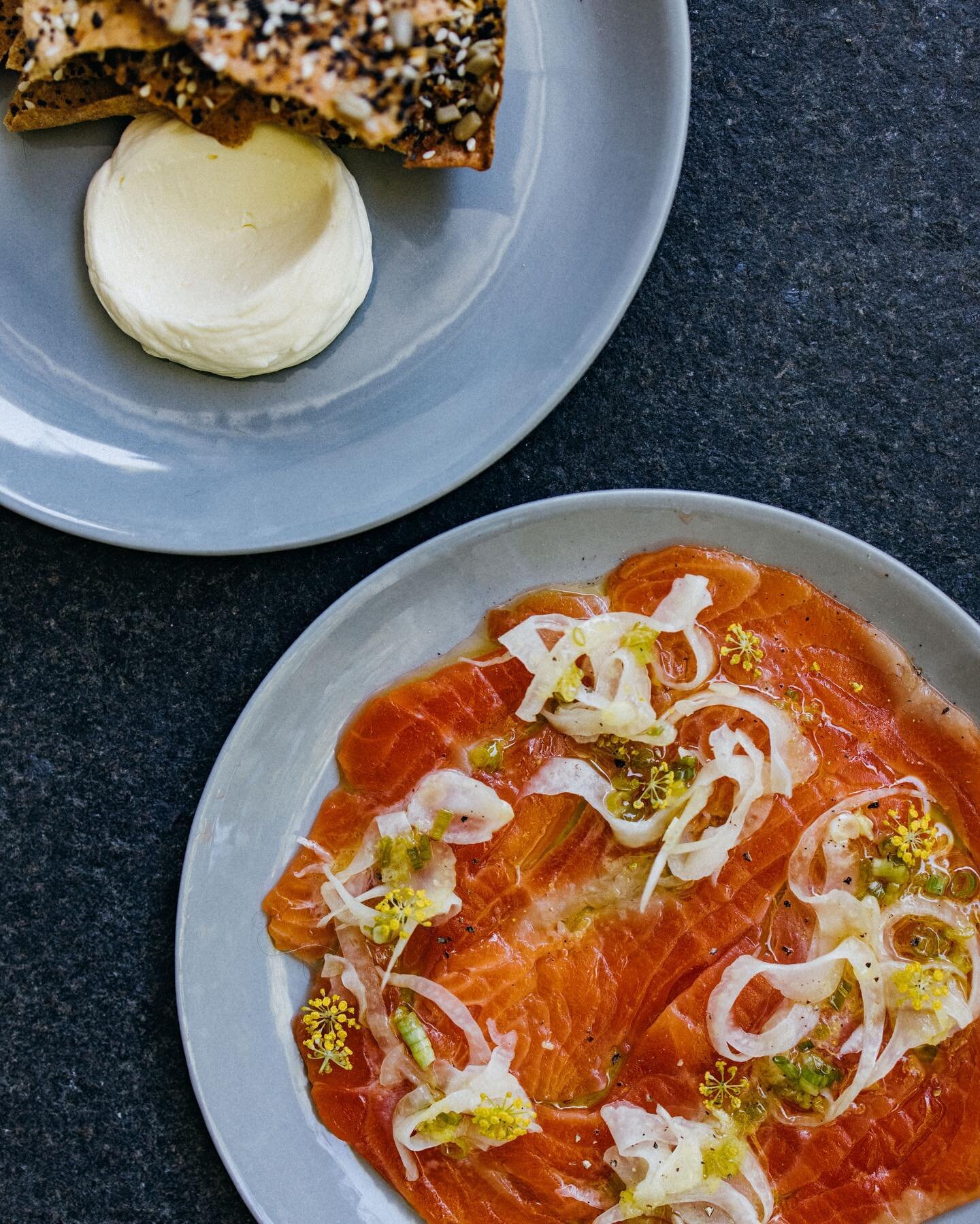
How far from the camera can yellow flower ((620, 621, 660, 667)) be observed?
5.12 feet

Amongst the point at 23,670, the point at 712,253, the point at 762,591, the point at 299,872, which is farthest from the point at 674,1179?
the point at 712,253

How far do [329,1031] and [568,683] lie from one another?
70 centimetres

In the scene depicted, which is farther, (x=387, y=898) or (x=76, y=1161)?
(x=76, y=1161)

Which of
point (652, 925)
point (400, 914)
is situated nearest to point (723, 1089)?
point (652, 925)

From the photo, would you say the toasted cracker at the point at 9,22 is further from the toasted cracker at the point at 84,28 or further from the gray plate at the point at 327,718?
the gray plate at the point at 327,718

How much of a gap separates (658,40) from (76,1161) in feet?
6.84

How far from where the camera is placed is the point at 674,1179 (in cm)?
149

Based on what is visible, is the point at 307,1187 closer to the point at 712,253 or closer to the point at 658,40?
the point at 712,253

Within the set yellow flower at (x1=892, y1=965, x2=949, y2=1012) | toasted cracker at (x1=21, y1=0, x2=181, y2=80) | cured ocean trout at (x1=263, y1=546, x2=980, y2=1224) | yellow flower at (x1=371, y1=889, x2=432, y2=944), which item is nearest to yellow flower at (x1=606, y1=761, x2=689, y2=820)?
cured ocean trout at (x1=263, y1=546, x2=980, y2=1224)

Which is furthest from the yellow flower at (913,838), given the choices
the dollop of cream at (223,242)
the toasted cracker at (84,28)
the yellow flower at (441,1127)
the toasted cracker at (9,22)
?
the toasted cracker at (9,22)

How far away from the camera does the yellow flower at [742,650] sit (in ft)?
5.27

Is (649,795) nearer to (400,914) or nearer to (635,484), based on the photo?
(400,914)

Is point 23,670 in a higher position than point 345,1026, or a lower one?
higher

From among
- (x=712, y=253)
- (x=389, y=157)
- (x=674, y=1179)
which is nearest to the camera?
(x=674, y=1179)
